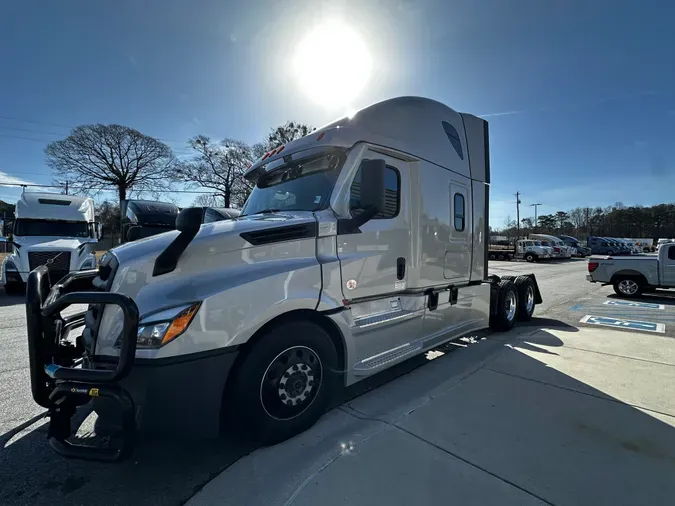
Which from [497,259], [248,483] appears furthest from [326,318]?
[497,259]

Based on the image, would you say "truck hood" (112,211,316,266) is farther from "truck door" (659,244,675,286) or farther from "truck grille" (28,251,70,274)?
"truck door" (659,244,675,286)

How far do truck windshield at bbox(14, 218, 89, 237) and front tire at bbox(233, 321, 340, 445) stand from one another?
12506mm

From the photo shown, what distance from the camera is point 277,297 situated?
256cm

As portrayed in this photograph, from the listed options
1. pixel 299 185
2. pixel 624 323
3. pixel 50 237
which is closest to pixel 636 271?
pixel 624 323

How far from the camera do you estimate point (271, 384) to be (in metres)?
2.60

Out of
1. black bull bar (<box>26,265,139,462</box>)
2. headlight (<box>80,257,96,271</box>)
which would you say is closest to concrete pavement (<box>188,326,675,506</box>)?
black bull bar (<box>26,265,139,462</box>)

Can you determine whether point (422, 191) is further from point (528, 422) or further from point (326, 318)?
point (528, 422)

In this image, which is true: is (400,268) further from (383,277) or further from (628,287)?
(628,287)

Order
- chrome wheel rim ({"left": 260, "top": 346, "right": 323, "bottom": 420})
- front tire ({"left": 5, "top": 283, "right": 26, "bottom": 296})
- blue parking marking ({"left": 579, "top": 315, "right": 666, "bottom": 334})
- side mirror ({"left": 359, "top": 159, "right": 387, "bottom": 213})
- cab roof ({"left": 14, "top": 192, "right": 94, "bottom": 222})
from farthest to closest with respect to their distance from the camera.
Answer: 1. cab roof ({"left": 14, "top": 192, "right": 94, "bottom": 222})
2. front tire ({"left": 5, "top": 283, "right": 26, "bottom": 296})
3. blue parking marking ({"left": 579, "top": 315, "right": 666, "bottom": 334})
4. side mirror ({"left": 359, "top": 159, "right": 387, "bottom": 213})
5. chrome wheel rim ({"left": 260, "top": 346, "right": 323, "bottom": 420})

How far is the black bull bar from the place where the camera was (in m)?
2.02

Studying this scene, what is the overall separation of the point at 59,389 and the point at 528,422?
3632 millimetres

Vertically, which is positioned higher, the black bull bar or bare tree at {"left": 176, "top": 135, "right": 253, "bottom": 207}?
bare tree at {"left": 176, "top": 135, "right": 253, "bottom": 207}

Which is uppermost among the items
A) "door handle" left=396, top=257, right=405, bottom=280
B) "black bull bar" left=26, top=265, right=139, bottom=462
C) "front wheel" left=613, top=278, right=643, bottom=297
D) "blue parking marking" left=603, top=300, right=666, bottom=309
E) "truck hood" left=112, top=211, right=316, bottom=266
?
"truck hood" left=112, top=211, right=316, bottom=266

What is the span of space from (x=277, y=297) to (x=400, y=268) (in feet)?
5.37
